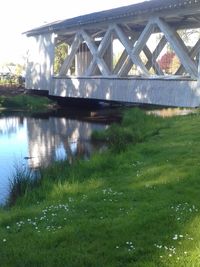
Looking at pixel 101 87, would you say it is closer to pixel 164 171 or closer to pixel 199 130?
pixel 199 130

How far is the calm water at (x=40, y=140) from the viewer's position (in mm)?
11195

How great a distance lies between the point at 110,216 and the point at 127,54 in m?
18.3

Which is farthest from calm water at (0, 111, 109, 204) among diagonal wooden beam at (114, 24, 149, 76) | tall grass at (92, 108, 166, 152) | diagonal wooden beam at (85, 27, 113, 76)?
diagonal wooden beam at (114, 24, 149, 76)

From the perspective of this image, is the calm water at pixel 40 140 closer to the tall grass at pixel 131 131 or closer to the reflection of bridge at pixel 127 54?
the tall grass at pixel 131 131

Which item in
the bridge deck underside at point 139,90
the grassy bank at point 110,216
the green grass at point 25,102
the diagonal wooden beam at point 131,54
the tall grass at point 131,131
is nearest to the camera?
the grassy bank at point 110,216

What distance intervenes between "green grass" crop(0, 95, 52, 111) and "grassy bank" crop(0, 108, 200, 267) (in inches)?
686

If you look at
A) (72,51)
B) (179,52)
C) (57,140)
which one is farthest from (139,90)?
(72,51)

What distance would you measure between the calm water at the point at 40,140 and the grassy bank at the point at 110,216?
1445 millimetres

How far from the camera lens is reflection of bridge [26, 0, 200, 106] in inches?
634

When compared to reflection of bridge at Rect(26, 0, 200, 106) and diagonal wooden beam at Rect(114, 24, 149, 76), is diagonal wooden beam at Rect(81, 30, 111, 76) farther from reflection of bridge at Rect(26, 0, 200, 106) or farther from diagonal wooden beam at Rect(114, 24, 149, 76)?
diagonal wooden beam at Rect(114, 24, 149, 76)

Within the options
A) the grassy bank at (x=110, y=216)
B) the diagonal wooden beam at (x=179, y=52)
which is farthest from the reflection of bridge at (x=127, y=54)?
the grassy bank at (x=110, y=216)

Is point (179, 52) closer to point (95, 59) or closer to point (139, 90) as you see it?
point (139, 90)

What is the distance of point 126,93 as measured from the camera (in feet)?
62.0

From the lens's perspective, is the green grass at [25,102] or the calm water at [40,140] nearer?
the calm water at [40,140]
